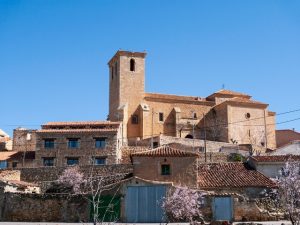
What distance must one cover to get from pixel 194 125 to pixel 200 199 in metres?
38.9

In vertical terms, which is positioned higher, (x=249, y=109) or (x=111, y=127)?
(x=249, y=109)

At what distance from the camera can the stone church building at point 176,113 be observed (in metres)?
66.4

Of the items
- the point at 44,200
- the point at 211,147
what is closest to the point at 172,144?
the point at 211,147

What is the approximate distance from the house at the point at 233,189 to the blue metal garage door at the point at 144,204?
3393 millimetres

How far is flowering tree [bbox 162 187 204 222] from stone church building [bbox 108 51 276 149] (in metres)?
35.0

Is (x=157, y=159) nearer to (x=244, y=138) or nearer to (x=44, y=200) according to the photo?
(x=44, y=200)

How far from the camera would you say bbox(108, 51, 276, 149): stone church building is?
66.4 metres

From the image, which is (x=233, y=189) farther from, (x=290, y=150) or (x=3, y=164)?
(x=3, y=164)

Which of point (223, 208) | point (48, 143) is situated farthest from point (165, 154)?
point (48, 143)

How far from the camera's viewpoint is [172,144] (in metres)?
56.9

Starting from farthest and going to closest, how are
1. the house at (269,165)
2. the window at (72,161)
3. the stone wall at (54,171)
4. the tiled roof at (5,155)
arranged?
the tiled roof at (5,155) → the window at (72,161) → the stone wall at (54,171) → the house at (269,165)

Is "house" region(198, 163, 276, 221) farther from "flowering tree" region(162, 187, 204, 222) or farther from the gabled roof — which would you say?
the gabled roof

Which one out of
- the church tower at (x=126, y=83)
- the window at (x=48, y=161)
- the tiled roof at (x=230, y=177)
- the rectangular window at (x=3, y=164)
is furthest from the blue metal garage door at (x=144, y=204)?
the church tower at (x=126, y=83)

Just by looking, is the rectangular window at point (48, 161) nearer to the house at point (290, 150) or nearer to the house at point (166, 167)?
the house at point (166, 167)
